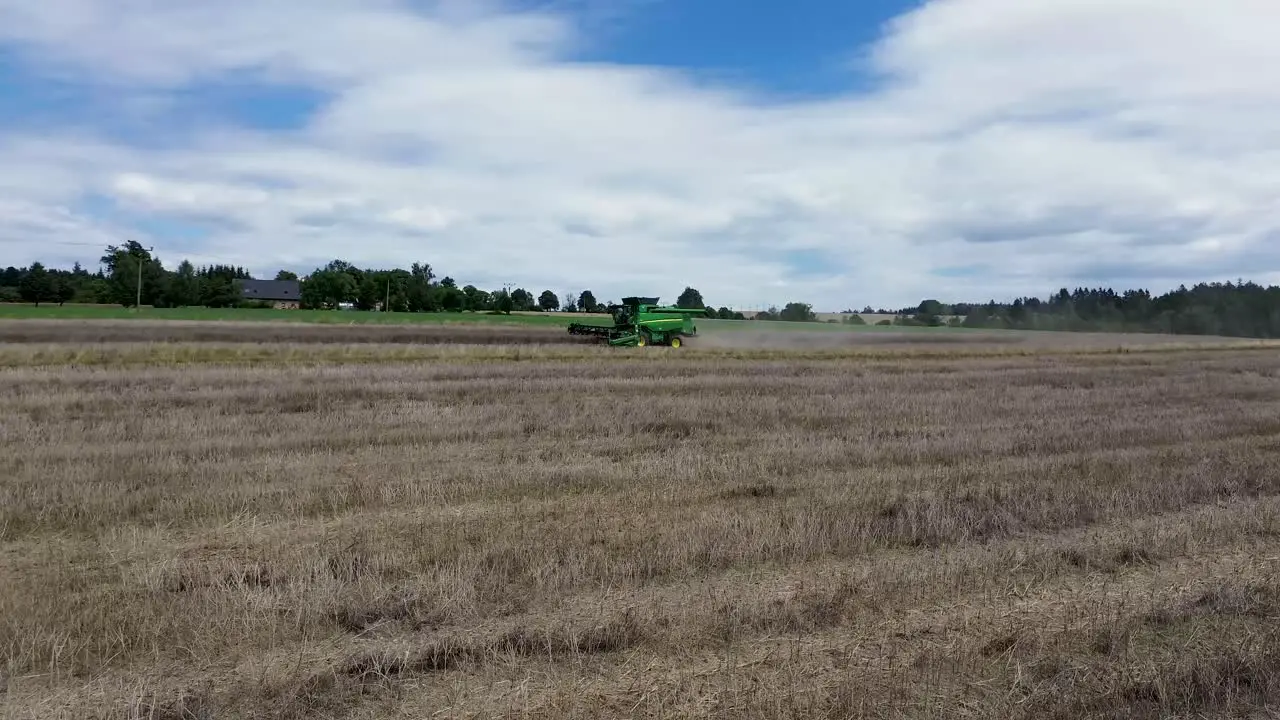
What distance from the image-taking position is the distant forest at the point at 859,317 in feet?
357

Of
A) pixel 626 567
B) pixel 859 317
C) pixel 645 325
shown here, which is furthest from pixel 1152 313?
pixel 626 567

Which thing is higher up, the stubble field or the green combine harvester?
the green combine harvester

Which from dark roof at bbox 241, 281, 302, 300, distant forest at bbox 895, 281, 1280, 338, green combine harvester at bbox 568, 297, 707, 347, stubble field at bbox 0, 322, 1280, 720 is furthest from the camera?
dark roof at bbox 241, 281, 302, 300

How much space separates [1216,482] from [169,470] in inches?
517

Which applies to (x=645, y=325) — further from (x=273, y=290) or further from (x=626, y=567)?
(x=273, y=290)

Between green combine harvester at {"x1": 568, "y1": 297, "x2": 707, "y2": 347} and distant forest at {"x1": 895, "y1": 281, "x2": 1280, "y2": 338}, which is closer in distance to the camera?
green combine harvester at {"x1": 568, "y1": 297, "x2": 707, "y2": 347}

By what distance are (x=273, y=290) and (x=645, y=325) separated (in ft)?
430

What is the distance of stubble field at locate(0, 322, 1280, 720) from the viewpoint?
16.6ft

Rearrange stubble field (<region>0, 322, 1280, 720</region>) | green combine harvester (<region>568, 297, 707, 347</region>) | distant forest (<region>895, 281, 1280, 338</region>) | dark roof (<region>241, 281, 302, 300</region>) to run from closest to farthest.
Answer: stubble field (<region>0, 322, 1280, 720</region>)
green combine harvester (<region>568, 297, 707, 347</region>)
distant forest (<region>895, 281, 1280, 338</region>)
dark roof (<region>241, 281, 302, 300</region>)

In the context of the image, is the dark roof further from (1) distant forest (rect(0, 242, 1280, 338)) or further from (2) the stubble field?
(2) the stubble field

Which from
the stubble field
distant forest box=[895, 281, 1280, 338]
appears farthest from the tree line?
the stubble field

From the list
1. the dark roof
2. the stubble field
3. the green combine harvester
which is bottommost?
the stubble field

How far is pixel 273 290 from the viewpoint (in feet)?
515

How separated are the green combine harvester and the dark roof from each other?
12287 cm
